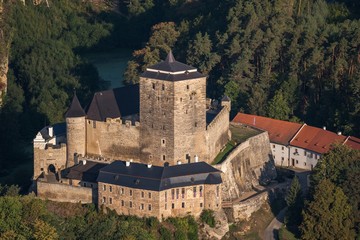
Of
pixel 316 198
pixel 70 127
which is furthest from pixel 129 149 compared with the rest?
pixel 316 198

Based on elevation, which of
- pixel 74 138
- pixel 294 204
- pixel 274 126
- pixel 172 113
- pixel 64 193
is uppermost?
pixel 172 113

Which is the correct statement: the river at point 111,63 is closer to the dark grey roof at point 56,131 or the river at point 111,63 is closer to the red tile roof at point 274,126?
the red tile roof at point 274,126

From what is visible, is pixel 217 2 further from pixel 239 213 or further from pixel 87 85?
pixel 239 213

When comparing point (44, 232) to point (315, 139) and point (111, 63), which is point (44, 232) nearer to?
Result: point (315, 139)

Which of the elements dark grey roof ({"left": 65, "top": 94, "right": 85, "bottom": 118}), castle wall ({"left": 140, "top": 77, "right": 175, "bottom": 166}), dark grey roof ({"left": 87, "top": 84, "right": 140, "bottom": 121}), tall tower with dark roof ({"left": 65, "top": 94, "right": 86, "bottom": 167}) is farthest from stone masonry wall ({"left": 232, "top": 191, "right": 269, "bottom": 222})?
dark grey roof ({"left": 65, "top": 94, "right": 85, "bottom": 118})

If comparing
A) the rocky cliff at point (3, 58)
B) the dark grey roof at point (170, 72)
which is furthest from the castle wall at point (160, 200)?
the rocky cliff at point (3, 58)

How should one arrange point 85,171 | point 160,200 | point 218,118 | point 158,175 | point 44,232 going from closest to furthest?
point 44,232 → point 160,200 → point 158,175 → point 85,171 → point 218,118

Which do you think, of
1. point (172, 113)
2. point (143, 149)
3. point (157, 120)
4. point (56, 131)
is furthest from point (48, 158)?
point (172, 113)
